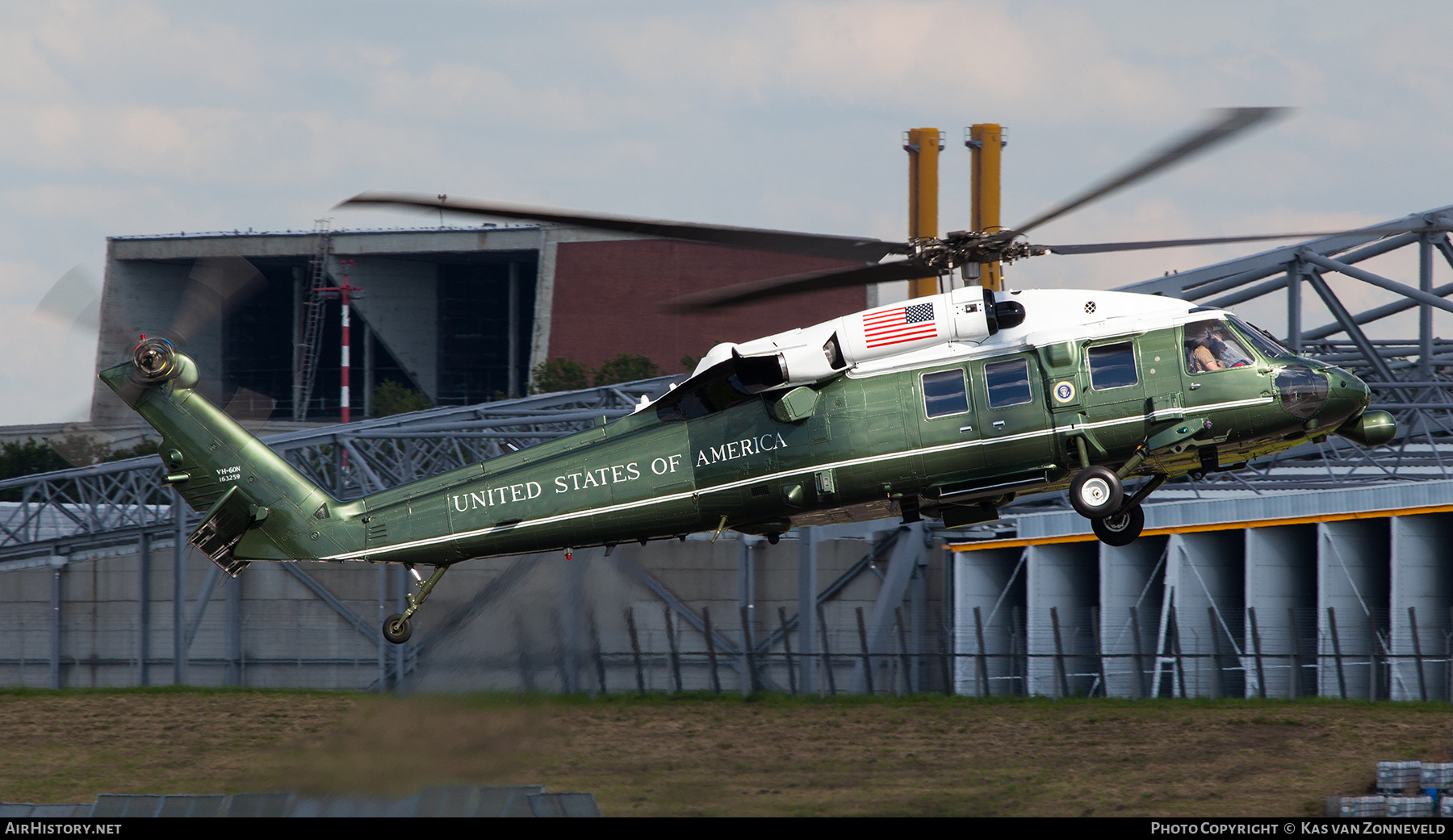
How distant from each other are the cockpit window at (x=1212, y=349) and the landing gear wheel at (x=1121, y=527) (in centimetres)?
211

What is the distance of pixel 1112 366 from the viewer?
1834 cm

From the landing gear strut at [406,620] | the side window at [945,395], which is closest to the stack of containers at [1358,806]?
the side window at [945,395]

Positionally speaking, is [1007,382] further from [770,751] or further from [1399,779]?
[770,751]

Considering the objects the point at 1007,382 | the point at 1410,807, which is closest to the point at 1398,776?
the point at 1410,807

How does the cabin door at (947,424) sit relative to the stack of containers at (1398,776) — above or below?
above

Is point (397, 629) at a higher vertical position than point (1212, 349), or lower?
lower

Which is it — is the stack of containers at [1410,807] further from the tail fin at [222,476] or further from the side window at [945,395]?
the tail fin at [222,476]

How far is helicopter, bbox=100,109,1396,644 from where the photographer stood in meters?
18.2

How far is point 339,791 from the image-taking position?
67.2 ft

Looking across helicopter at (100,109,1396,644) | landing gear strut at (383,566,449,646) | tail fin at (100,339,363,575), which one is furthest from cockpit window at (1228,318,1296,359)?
tail fin at (100,339,363,575)

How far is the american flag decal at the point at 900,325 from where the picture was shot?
18536 millimetres

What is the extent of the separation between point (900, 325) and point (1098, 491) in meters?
3.31
